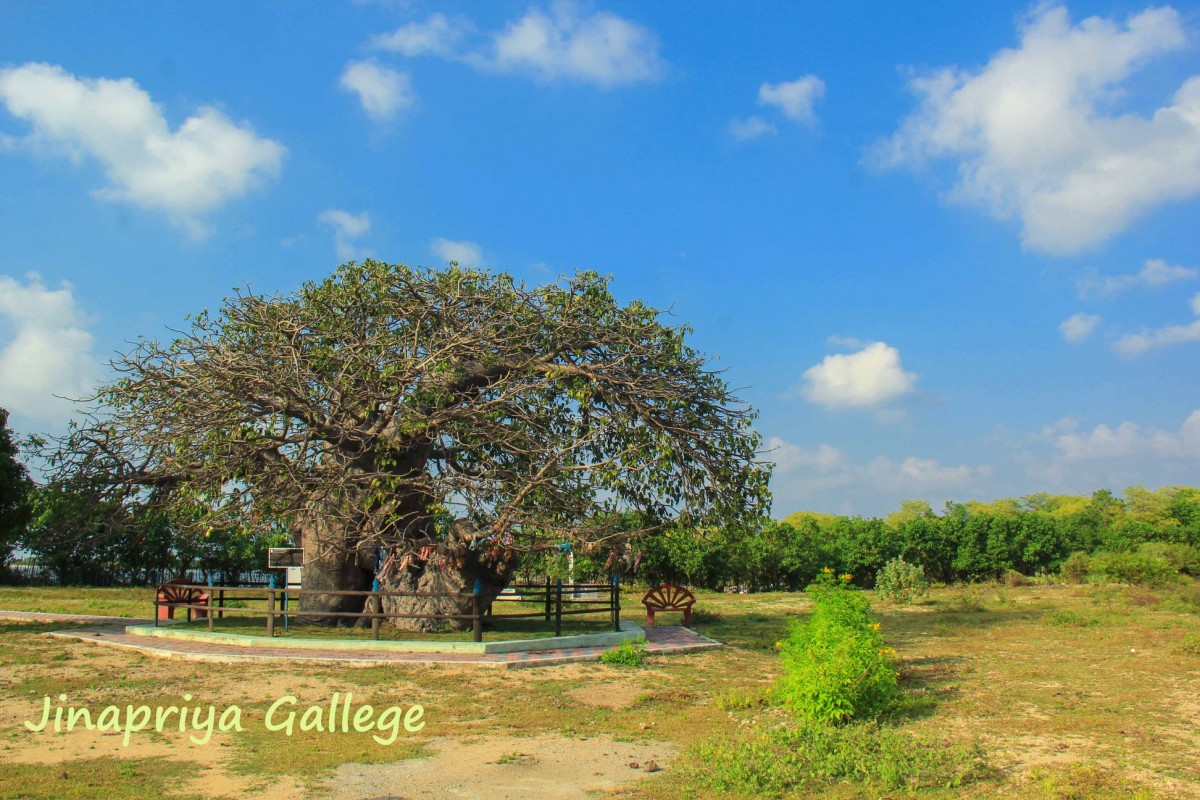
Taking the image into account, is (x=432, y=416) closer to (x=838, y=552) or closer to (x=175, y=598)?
(x=175, y=598)

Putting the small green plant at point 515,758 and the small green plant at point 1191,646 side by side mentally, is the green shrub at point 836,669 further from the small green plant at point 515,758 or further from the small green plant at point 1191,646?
the small green plant at point 1191,646

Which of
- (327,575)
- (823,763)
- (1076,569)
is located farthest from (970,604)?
(823,763)

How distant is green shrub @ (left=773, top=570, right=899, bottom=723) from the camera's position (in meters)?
9.50

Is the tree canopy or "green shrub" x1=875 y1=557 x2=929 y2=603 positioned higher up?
the tree canopy

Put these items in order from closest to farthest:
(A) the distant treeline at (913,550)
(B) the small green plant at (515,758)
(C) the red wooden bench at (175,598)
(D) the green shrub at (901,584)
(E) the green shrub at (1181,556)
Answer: (B) the small green plant at (515,758)
(C) the red wooden bench at (175,598)
(D) the green shrub at (901,584)
(E) the green shrub at (1181,556)
(A) the distant treeline at (913,550)

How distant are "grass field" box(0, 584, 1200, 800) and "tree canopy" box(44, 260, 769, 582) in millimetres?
3303

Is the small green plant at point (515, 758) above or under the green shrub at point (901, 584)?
under

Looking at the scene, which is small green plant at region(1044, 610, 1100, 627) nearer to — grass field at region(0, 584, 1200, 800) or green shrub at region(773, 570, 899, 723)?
grass field at region(0, 584, 1200, 800)

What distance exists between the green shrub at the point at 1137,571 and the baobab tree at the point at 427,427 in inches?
785

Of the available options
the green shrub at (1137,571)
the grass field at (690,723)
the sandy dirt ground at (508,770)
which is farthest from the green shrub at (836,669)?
the green shrub at (1137,571)

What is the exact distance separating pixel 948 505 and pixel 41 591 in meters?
54.7

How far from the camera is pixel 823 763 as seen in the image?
26.7 feet

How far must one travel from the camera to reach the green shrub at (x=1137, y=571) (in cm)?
3048

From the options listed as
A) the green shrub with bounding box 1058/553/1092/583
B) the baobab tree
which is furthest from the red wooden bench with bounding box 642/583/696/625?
the green shrub with bounding box 1058/553/1092/583
